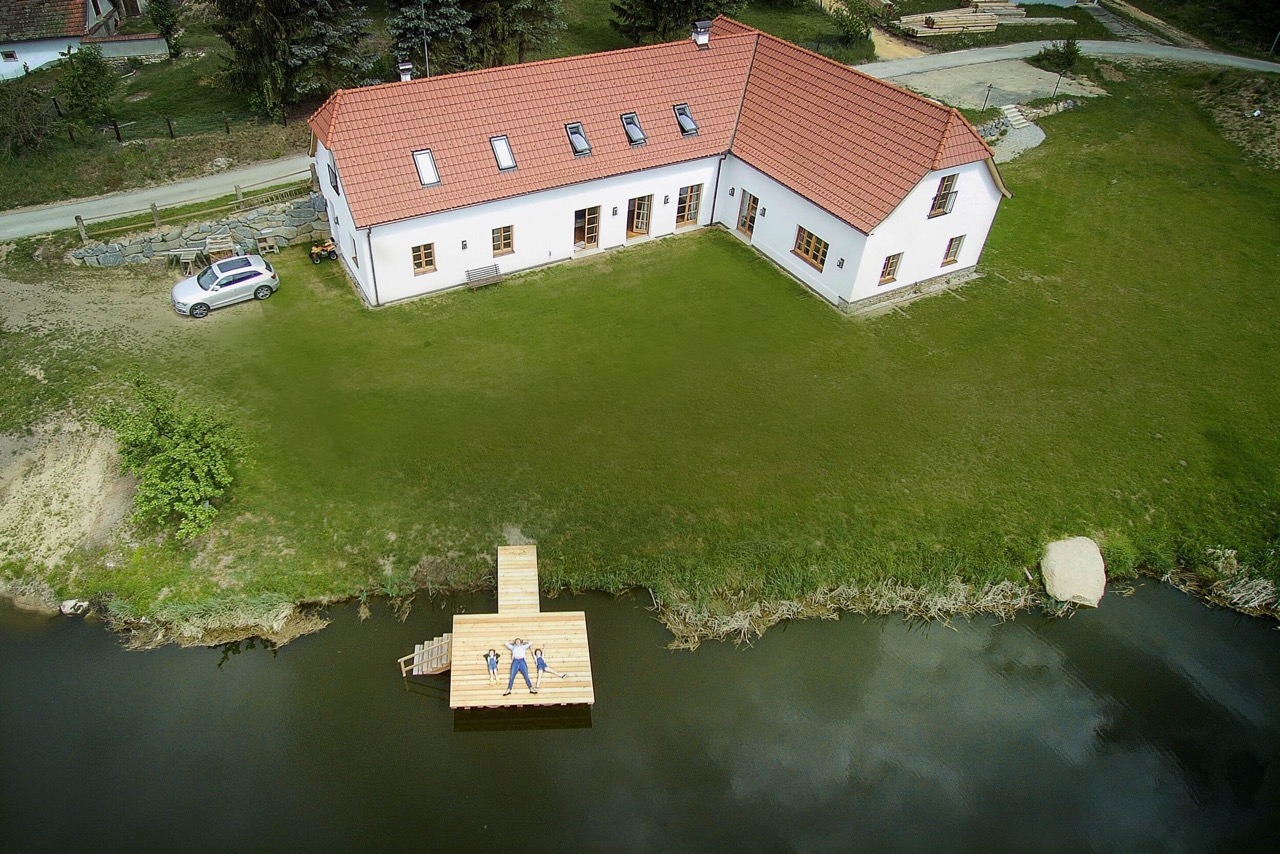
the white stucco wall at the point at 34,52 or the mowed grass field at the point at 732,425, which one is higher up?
the white stucco wall at the point at 34,52

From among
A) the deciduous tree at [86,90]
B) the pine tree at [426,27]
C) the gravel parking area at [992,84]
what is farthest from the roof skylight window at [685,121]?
the deciduous tree at [86,90]

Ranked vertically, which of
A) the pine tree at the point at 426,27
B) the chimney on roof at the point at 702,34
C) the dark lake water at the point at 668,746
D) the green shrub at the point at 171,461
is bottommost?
the dark lake water at the point at 668,746

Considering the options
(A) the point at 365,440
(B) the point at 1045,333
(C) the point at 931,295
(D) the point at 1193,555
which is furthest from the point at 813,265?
(A) the point at 365,440

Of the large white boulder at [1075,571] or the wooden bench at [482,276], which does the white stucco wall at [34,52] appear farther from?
the large white boulder at [1075,571]

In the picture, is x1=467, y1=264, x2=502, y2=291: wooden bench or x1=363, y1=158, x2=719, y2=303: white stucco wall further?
x1=467, y1=264, x2=502, y2=291: wooden bench

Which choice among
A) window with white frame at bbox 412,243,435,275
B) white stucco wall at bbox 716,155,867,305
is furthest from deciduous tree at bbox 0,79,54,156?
white stucco wall at bbox 716,155,867,305

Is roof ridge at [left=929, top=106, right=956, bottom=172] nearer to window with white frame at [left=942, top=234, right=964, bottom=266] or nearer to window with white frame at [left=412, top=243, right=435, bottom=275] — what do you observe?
window with white frame at [left=942, top=234, right=964, bottom=266]

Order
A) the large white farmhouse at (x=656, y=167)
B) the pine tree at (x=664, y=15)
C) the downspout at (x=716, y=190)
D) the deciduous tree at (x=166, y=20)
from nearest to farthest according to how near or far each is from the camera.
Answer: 1. the large white farmhouse at (x=656, y=167)
2. the downspout at (x=716, y=190)
3. the pine tree at (x=664, y=15)
4. the deciduous tree at (x=166, y=20)
